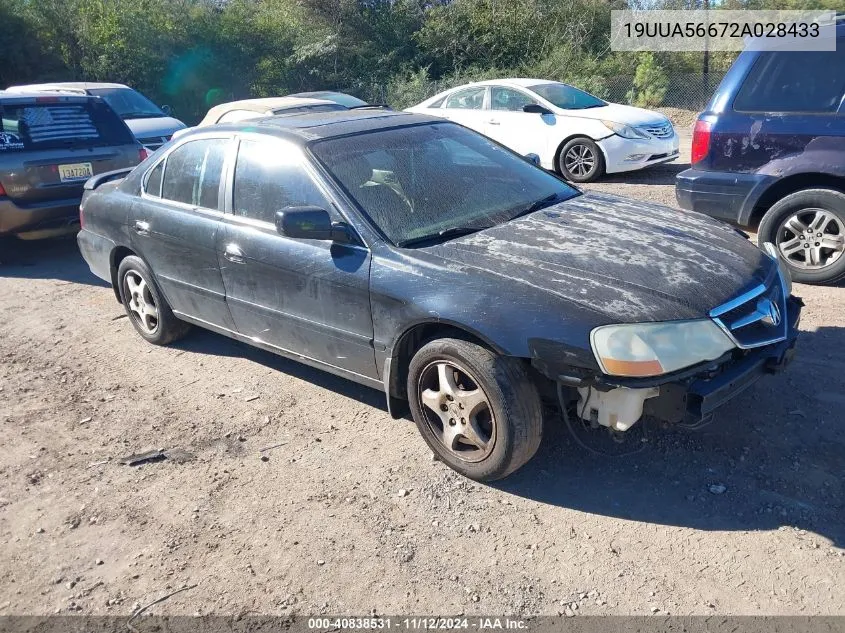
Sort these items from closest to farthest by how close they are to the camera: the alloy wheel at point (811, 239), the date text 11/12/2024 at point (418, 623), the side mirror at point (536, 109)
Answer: the date text 11/12/2024 at point (418, 623), the alloy wheel at point (811, 239), the side mirror at point (536, 109)

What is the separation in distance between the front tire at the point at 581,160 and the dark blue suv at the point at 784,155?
416 cm

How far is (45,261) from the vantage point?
8164mm

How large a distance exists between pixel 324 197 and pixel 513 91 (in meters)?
7.90

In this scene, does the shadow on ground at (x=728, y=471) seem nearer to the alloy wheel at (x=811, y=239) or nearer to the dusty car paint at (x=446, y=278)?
the dusty car paint at (x=446, y=278)

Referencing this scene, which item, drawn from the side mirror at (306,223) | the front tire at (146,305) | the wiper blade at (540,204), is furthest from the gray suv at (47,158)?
the wiper blade at (540,204)

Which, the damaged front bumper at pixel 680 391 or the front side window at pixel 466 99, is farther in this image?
the front side window at pixel 466 99

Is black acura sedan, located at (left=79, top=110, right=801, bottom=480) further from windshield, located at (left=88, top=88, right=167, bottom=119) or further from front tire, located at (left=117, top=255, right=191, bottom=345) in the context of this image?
windshield, located at (left=88, top=88, right=167, bottom=119)

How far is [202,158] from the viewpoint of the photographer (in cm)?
475

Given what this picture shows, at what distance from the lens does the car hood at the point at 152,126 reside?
35.7ft

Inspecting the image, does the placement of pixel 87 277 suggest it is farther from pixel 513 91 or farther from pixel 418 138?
pixel 513 91

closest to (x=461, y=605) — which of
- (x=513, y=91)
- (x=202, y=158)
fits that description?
(x=202, y=158)

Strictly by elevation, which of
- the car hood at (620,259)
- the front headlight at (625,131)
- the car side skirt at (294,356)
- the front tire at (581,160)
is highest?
the car hood at (620,259)

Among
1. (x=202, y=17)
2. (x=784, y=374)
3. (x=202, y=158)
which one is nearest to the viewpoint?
(x=784, y=374)

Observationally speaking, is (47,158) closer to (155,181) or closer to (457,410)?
(155,181)
